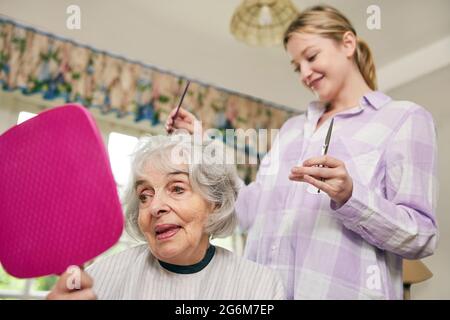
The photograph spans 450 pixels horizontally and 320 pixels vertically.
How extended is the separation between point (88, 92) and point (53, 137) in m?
1.01

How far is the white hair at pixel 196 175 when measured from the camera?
2.40ft

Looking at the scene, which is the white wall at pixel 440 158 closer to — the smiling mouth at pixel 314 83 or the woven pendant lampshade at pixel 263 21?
the smiling mouth at pixel 314 83

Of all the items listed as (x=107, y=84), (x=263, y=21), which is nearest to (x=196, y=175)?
(x=263, y=21)

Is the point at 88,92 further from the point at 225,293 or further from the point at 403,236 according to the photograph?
the point at 403,236

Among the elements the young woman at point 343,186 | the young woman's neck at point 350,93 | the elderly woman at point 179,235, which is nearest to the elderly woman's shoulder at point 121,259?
the elderly woman at point 179,235

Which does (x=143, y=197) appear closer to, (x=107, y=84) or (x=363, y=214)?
Answer: (x=363, y=214)

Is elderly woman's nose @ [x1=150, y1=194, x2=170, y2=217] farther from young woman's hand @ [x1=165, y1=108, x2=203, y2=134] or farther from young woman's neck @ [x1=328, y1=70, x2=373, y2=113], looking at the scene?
young woman's neck @ [x1=328, y1=70, x2=373, y2=113]

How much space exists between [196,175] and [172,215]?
9 cm

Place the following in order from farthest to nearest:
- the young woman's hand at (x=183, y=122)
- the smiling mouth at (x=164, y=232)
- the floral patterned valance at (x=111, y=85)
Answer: the floral patterned valance at (x=111, y=85) < the young woman's hand at (x=183, y=122) < the smiling mouth at (x=164, y=232)

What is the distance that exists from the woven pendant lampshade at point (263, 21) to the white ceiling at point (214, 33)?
28mm

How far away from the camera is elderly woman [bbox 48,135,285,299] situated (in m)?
0.70

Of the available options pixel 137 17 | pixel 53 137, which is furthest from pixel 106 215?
pixel 137 17

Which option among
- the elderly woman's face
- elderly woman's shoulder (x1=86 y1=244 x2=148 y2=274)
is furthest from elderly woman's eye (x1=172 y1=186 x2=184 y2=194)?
elderly woman's shoulder (x1=86 y1=244 x2=148 y2=274)
